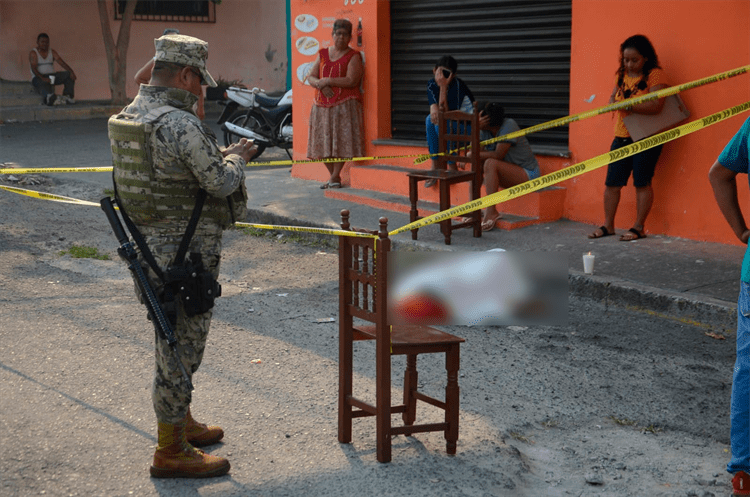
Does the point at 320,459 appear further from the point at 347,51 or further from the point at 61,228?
the point at 347,51

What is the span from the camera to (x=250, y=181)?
1166 cm

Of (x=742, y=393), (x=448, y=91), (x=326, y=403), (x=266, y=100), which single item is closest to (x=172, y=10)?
(x=266, y=100)

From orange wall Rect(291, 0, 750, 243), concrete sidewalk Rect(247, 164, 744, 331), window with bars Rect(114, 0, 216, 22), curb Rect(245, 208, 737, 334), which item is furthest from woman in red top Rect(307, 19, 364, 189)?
window with bars Rect(114, 0, 216, 22)

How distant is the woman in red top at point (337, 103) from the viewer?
10.4 m

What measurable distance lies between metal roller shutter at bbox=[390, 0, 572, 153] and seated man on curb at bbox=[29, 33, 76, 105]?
1285 cm

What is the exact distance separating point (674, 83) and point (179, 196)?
533 cm

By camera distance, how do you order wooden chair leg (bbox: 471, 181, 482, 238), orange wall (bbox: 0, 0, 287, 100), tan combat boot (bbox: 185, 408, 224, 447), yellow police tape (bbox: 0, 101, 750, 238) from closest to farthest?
tan combat boot (bbox: 185, 408, 224, 447)
yellow police tape (bbox: 0, 101, 750, 238)
wooden chair leg (bbox: 471, 181, 482, 238)
orange wall (bbox: 0, 0, 287, 100)

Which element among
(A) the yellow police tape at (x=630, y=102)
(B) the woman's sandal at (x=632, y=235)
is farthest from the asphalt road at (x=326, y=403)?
(A) the yellow police tape at (x=630, y=102)

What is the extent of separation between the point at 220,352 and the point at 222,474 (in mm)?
1620

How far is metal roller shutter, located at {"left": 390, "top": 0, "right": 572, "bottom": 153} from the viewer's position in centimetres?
872

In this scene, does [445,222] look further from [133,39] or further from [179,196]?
[133,39]

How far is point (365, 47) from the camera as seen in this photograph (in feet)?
34.6

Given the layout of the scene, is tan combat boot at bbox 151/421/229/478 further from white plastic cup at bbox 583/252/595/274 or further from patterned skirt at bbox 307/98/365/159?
patterned skirt at bbox 307/98/365/159

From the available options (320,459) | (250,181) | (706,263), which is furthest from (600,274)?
(250,181)
